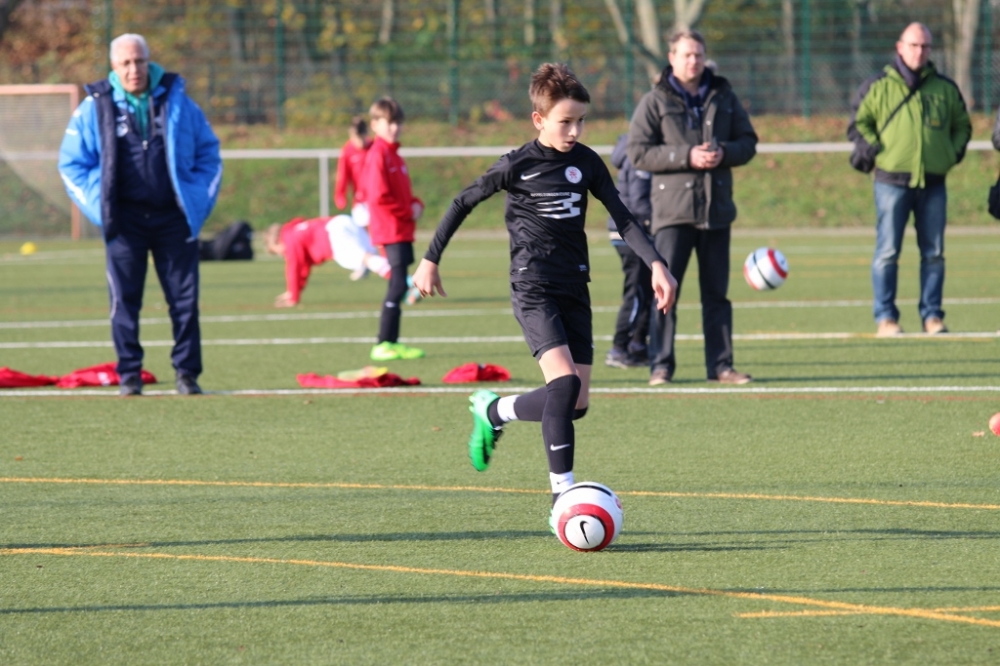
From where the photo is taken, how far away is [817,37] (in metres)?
29.9

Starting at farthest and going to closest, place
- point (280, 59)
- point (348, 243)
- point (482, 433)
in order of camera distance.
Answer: point (280, 59) < point (348, 243) < point (482, 433)

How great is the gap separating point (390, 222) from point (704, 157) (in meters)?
3.02

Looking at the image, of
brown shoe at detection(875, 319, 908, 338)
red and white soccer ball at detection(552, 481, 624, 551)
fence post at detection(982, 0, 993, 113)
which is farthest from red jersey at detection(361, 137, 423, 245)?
fence post at detection(982, 0, 993, 113)

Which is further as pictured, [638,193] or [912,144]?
[912,144]

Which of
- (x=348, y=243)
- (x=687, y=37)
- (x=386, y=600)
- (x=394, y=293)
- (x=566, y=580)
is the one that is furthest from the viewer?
(x=348, y=243)

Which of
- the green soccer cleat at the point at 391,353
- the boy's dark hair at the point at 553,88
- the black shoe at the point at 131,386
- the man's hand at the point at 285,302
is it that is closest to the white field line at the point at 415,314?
the man's hand at the point at 285,302

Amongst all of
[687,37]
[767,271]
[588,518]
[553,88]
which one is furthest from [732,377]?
[588,518]

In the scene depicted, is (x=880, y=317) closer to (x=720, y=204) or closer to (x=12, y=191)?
(x=720, y=204)

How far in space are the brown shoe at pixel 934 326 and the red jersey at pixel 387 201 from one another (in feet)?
14.1

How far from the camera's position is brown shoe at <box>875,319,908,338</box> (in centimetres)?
1244

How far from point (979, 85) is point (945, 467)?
2379cm

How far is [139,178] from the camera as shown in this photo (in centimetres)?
962

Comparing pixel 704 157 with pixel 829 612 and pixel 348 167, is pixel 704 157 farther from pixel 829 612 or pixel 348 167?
pixel 348 167

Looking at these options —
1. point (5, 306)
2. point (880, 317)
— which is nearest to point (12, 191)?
point (5, 306)
